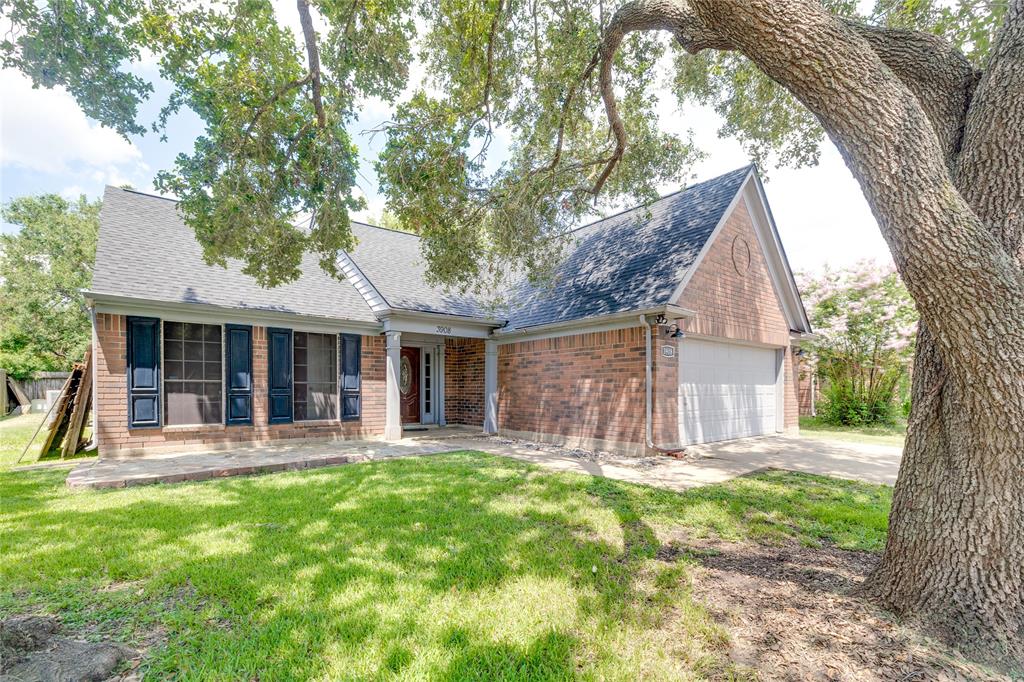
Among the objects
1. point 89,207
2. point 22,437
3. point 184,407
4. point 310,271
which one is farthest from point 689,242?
point 89,207

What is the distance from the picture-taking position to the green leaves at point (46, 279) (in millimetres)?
22000

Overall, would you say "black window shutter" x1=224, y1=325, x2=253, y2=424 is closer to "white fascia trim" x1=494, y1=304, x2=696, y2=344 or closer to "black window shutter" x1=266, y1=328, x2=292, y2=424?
"black window shutter" x1=266, y1=328, x2=292, y2=424

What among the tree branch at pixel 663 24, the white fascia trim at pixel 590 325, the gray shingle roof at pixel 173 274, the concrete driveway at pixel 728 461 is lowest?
the concrete driveway at pixel 728 461

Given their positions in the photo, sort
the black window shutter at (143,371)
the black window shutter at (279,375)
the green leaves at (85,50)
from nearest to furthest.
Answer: the green leaves at (85,50)
the black window shutter at (143,371)
the black window shutter at (279,375)

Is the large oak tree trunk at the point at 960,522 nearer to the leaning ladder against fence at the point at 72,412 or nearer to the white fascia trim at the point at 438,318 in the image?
the white fascia trim at the point at 438,318

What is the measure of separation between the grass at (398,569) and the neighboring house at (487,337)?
2.49m

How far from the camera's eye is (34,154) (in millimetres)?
3674

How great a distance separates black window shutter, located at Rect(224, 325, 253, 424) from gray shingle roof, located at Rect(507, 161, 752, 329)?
218 inches

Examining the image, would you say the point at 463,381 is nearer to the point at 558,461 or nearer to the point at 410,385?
the point at 410,385

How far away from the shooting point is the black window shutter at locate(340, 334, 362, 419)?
1005 centimetres

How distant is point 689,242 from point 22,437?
1497cm

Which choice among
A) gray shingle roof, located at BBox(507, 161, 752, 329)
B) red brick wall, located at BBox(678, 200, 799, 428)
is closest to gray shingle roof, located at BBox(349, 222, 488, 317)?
gray shingle roof, located at BBox(507, 161, 752, 329)

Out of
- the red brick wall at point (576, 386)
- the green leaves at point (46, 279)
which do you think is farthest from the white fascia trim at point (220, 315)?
the green leaves at point (46, 279)

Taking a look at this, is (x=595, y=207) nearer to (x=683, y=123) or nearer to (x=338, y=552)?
(x=683, y=123)
